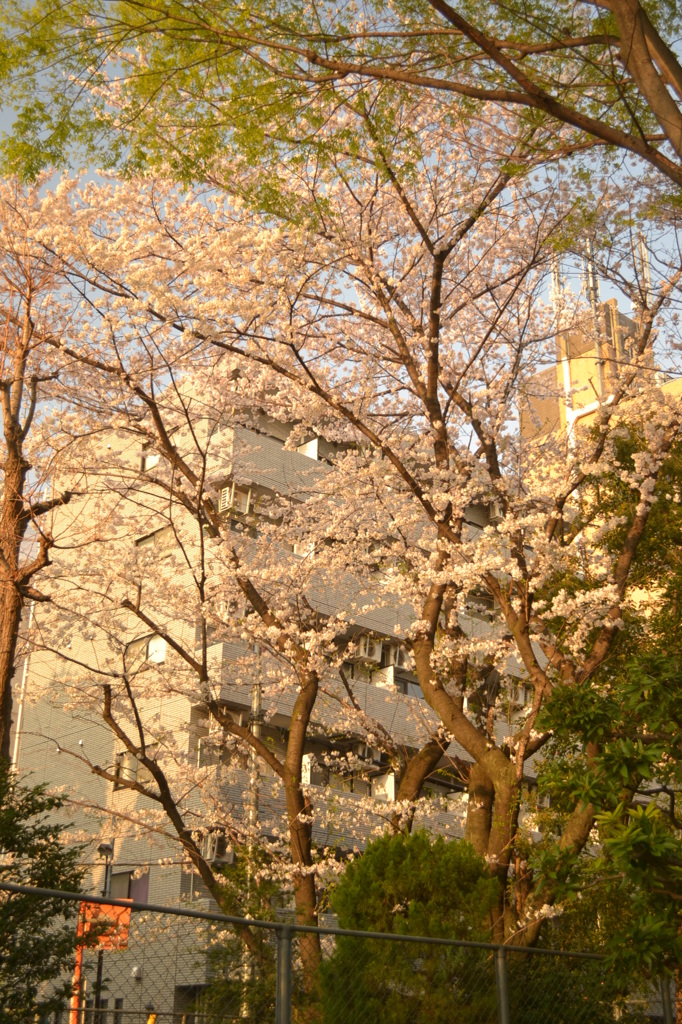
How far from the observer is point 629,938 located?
17.6ft

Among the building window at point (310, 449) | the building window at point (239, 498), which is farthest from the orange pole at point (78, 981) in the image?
the building window at point (310, 449)

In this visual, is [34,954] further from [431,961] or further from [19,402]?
[19,402]

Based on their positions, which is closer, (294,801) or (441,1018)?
(441,1018)

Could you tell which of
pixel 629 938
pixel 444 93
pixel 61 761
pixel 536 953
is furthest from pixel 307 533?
pixel 61 761

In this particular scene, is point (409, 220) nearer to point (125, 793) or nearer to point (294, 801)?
point (294, 801)

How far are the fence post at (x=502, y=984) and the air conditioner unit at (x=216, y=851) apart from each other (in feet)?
37.6

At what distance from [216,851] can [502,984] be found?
1426 cm

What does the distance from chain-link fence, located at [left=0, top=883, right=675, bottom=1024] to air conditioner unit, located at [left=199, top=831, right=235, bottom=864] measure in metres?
10.6

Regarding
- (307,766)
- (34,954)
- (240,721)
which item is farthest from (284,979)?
(240,721)

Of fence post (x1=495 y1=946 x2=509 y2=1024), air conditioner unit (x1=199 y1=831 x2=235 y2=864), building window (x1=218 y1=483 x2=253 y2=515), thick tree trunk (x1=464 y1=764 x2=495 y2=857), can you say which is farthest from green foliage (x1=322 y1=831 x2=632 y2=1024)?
building window (x1=218 y1=483 x2=253 y2=515)

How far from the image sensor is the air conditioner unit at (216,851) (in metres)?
17.5

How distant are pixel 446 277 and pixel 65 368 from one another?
476 centimetres

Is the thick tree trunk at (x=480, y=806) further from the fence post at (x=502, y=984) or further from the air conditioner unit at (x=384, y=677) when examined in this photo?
the air conditioner unit at (x=384, y=677)

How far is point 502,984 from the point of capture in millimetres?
5840
